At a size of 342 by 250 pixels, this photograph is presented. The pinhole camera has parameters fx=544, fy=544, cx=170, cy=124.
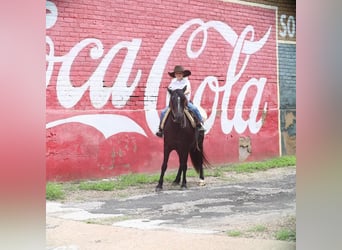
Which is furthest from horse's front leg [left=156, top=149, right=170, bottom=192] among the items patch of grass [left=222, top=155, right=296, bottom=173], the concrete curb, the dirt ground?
the concrete curb

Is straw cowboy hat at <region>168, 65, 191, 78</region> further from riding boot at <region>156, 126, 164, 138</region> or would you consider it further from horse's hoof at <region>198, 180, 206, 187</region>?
horse's hoof at <region>198, 180, 206, 187</region>

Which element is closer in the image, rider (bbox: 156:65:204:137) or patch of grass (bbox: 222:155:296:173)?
rider (bbox: 156:65:204:137)

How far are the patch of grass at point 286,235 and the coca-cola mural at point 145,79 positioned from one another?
354 cm

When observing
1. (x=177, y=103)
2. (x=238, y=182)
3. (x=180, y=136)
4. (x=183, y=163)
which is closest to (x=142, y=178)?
(x=183, y=163)

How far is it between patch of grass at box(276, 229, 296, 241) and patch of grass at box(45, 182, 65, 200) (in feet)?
9.72

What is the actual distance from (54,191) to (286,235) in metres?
3.23

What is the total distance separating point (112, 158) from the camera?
25.1 feet

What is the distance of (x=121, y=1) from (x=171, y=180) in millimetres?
2707

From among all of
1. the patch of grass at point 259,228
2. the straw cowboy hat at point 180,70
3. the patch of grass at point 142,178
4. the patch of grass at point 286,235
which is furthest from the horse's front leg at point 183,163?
the patch of grass at point 286,235

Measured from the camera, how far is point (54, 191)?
6.48 metres

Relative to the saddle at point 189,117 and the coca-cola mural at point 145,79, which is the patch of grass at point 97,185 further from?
the saddle at point 189,117

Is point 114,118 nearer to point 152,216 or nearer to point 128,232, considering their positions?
point 152,216

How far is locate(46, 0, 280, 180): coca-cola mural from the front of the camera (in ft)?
23.8
